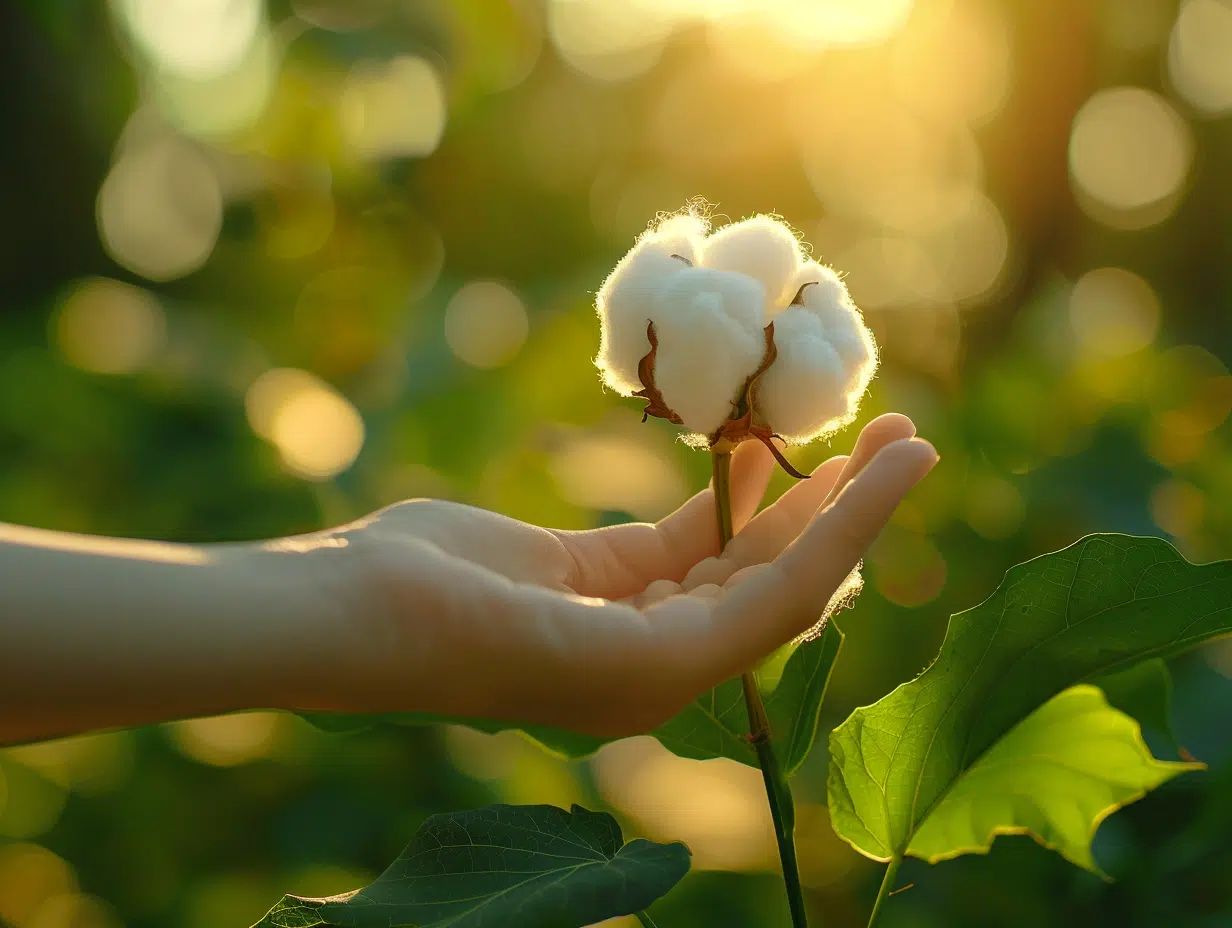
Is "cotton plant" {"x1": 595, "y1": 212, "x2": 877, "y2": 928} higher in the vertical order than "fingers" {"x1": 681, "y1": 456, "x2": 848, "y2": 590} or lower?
higher

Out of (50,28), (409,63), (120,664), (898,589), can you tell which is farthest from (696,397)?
(50,28)

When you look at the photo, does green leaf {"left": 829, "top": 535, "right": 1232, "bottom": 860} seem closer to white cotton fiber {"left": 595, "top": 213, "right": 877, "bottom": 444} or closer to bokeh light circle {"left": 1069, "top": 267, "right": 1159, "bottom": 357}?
white cotton fiber {"left": 595, "top": 213, "right": 877, "bottom": 444}

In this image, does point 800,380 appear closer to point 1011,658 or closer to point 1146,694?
point 1011,658

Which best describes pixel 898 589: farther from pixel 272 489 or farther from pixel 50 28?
pixel 50 28

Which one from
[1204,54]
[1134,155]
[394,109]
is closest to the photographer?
[394,109]

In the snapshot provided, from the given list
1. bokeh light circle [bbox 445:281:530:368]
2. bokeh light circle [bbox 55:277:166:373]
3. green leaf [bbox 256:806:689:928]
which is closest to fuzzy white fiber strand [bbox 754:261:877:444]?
green leaf [bbox 256:806:689:928]

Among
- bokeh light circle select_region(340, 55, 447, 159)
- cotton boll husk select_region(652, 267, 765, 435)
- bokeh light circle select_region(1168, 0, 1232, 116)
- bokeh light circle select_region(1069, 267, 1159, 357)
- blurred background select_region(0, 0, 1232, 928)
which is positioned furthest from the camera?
bokeh light circle select_region(1168, 0, 1232, 116)

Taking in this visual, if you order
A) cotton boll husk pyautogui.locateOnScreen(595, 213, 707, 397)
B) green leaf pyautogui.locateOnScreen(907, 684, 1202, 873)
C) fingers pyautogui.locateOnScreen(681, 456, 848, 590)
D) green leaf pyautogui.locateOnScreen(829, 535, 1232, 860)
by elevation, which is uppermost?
cotton boll husk pyautogui.locateOnScreen(595, 213, 707, 397)

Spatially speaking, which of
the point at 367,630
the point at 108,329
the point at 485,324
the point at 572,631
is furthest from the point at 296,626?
the point at 108,329
